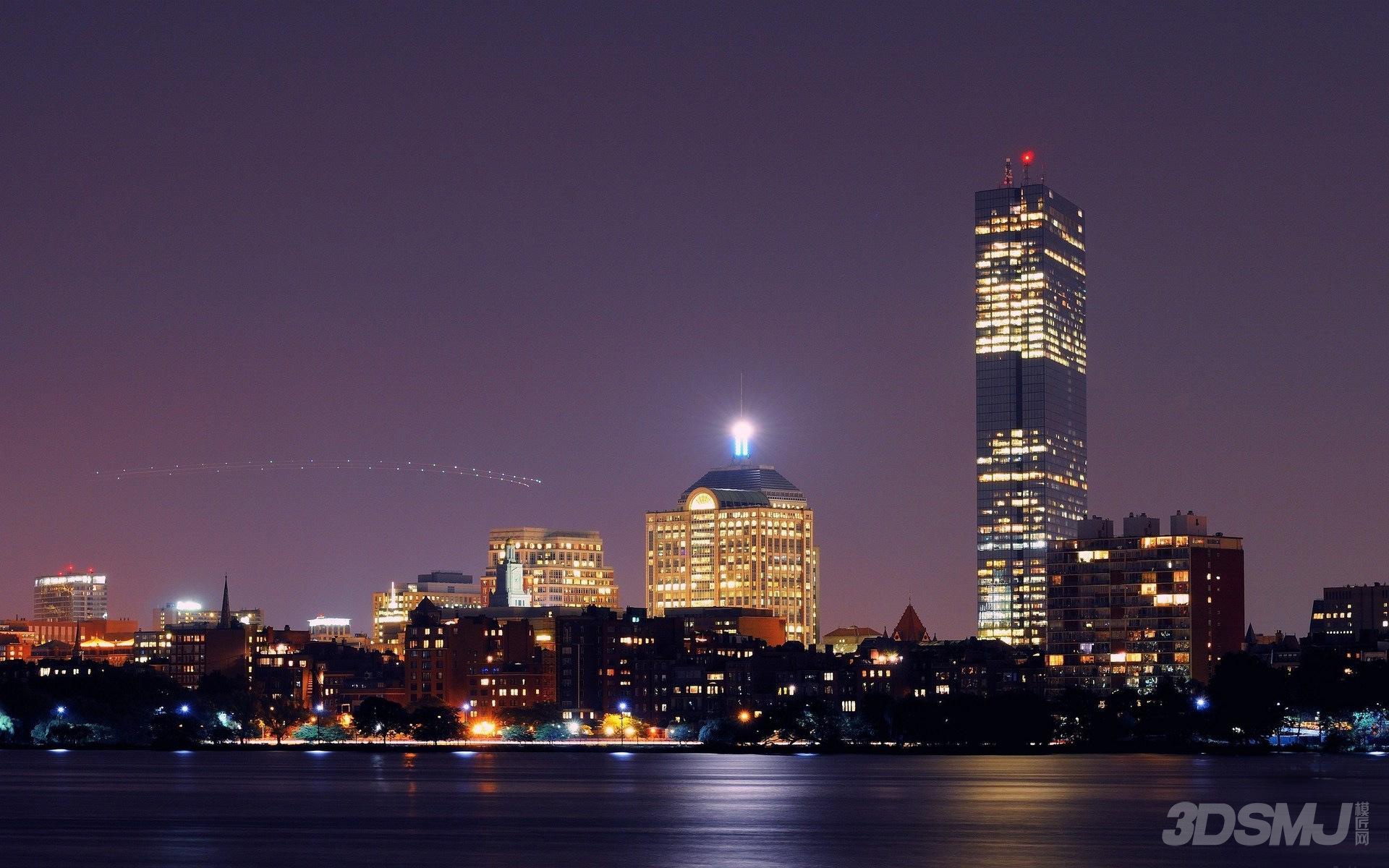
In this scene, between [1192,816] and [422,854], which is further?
[1192,816]

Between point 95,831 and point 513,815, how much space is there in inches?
1156

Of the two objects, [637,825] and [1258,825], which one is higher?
[1258,825]

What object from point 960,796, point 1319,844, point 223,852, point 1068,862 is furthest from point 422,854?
point 960,796

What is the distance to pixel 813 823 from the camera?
15400 centimetres

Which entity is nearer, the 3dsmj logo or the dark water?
the dark water

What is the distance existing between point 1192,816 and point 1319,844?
74.1 ft

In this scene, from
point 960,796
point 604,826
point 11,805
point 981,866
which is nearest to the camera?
point 981,866

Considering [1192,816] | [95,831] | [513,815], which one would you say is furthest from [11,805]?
[1192,816]

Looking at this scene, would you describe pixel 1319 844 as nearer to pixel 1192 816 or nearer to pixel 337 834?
pixel 1192 816

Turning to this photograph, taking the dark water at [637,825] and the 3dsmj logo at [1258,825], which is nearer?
the dark water at [637,825]

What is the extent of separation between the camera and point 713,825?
152 meters

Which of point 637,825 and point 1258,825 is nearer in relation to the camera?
point 1258,825

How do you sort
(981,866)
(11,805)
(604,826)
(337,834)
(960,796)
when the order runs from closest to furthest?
(981,866) → (337,834) → (604,826) → (11,805) → (960,796)

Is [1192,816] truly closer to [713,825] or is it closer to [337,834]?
[713,825]
